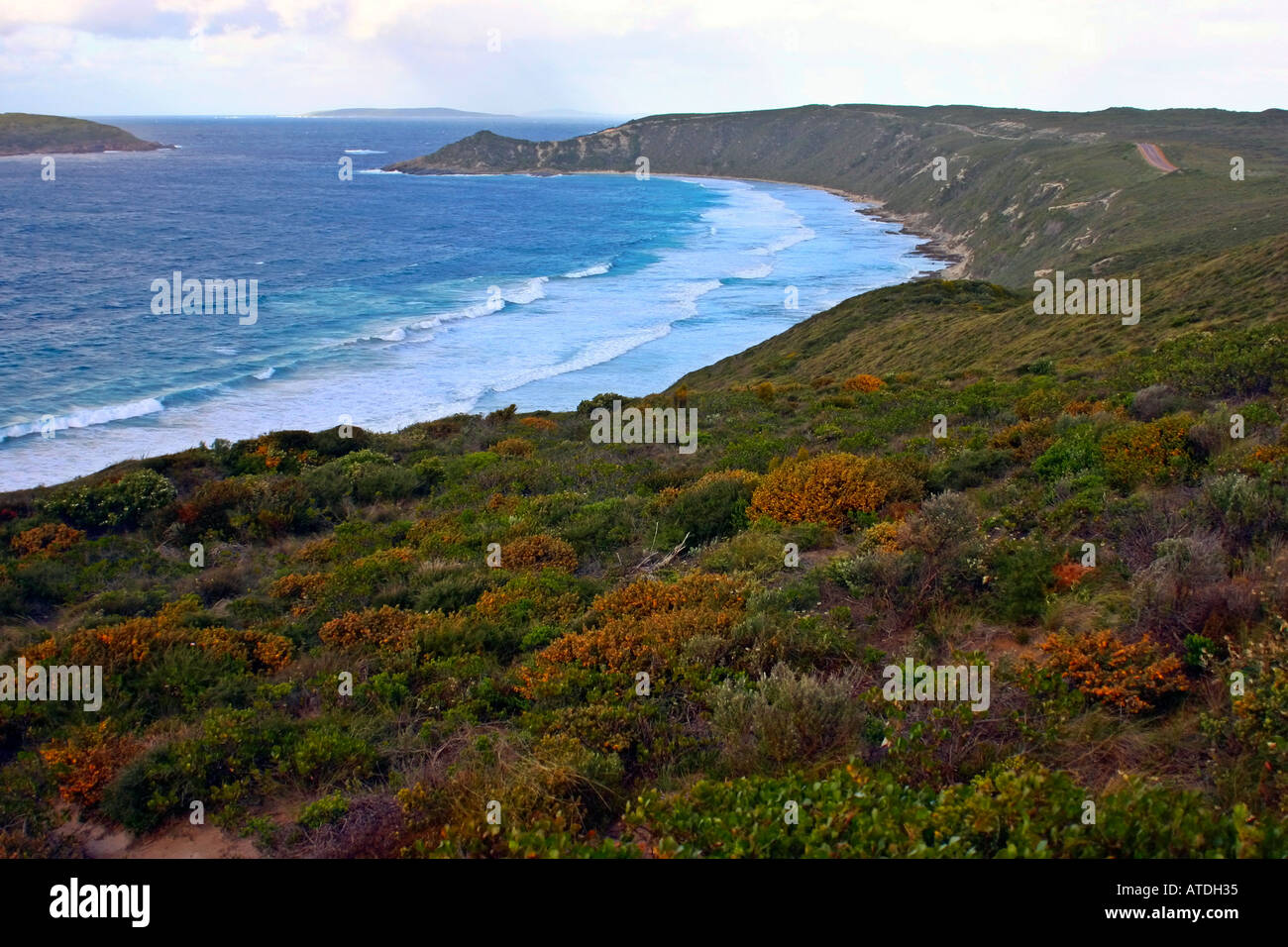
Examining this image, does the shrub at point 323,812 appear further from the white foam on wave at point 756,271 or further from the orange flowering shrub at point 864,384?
the white foam on wave at point 756,271

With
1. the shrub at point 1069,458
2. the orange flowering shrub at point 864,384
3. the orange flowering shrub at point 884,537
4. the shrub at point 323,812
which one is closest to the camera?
the shrub at point 323,812

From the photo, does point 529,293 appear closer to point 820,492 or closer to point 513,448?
point 513,448

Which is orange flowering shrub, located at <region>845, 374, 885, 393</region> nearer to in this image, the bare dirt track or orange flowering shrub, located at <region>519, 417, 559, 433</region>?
orange flowering shrub, located at <region>519, 417, 559, 433</region>

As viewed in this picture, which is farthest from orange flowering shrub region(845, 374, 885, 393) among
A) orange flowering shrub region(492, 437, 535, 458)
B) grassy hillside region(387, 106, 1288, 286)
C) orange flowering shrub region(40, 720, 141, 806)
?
grassy hillside region(387, 106, 1288, 286)

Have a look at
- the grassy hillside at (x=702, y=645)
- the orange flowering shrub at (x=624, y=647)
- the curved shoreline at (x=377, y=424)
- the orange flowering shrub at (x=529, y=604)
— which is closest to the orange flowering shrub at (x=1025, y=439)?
the grassy hillside at (x=702, y=645)
